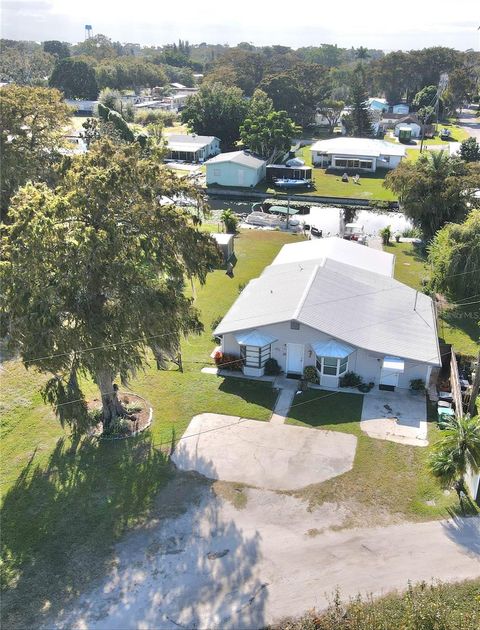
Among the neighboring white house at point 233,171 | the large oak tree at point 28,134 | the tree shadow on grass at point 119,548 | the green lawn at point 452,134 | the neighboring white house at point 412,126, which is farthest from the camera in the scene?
the neighboring white house at point 412,126

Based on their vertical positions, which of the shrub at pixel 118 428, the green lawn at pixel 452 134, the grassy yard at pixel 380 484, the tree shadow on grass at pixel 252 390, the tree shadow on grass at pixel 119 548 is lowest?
the tree shadow on grass at pixel 119 548

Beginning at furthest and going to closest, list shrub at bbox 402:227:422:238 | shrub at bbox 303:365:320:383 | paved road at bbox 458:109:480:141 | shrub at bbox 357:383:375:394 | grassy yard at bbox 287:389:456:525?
paved road at bbox 458:109:480:141 → shrub at bbox 402:227:422:238 → shrub at bbox 303:365:320:383 → shrub at bbox 357:383:375:394 → grassy yard at bbox 287:389:456:525

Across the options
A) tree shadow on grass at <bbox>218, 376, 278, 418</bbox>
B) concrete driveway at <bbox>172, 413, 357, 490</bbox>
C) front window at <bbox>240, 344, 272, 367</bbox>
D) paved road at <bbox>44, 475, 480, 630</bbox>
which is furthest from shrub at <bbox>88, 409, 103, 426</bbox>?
front window at <bbox>240, 344, 272, 367</bbox>

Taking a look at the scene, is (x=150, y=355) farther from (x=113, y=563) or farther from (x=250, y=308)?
(x=113, y=563)

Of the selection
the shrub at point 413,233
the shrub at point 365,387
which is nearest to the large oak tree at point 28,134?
the shrub at point 365,387

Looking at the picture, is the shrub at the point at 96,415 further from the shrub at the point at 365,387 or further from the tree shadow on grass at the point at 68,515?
the shrub at the point at 365,387

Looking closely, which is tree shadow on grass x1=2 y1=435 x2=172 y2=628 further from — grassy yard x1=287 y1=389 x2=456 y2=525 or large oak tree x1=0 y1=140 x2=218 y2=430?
grassy yard x1=287 y1=389 x2=456 y2=525

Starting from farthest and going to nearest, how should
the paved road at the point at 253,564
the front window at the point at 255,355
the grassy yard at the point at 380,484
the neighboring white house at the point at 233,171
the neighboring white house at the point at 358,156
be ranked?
the neighboring white house at the point at 358,156
the neighboring white house at the point at 233,171
the front window at the point at 255,355
the grassy yard at the point at 380,484
the paved road at the point at 253,564
